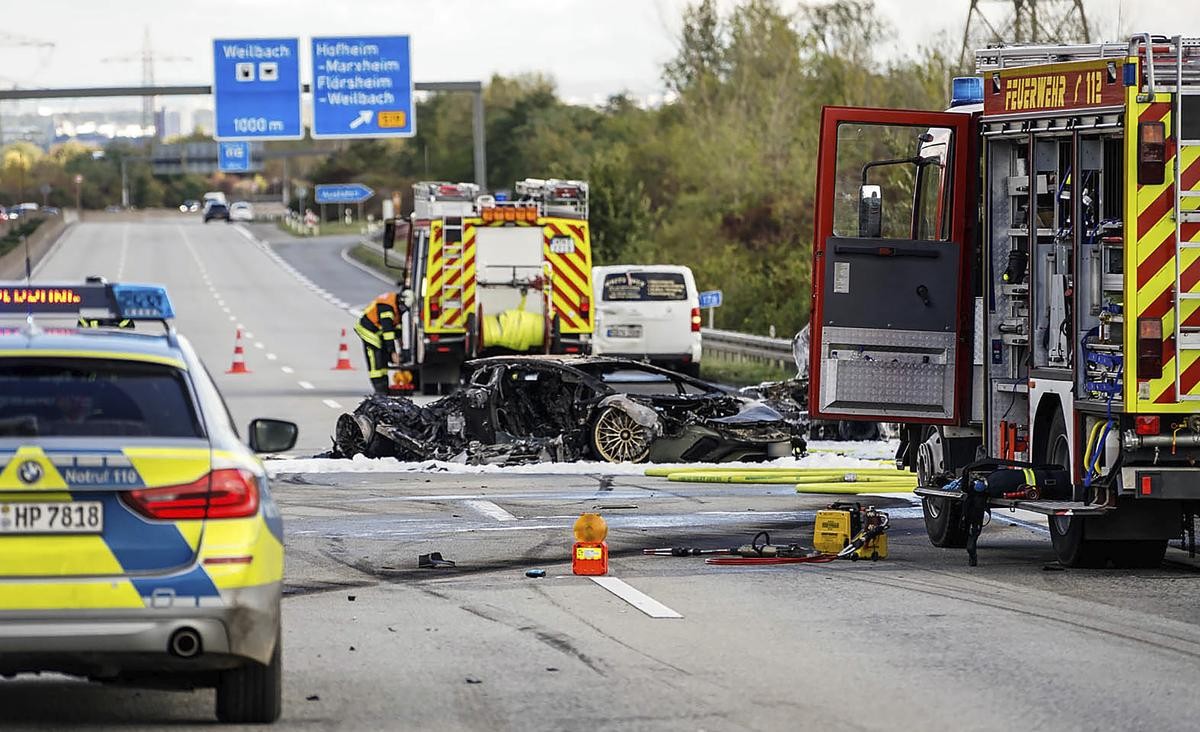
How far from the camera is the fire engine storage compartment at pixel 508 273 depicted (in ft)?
92.6

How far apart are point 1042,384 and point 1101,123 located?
1689 mm

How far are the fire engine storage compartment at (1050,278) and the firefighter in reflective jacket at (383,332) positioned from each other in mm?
17770

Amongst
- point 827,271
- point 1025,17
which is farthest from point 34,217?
point 827,271

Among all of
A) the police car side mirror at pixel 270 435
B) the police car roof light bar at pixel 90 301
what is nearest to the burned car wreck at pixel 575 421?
the police car roof light bar at pixel 90 301

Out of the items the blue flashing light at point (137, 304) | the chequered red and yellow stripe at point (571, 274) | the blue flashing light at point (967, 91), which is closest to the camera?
the blue flashing light at point (137, 304)

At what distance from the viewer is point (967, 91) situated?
1339 centimetres

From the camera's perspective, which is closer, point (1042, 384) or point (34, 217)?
point (1042, 384)

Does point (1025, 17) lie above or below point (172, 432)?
above

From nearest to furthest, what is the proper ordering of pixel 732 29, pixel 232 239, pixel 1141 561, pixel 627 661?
pixel 627 661 < pixel 1141 561 < pixel 732 29 < pixel 232 239

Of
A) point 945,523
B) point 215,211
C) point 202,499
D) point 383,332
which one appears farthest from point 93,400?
point 215,211

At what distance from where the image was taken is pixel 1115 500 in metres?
11.4

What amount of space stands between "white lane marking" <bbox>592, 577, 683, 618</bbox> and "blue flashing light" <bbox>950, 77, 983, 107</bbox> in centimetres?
410

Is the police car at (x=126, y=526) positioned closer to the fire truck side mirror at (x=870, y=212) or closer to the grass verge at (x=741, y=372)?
the fire truck side mirror at (x=870, y=212)

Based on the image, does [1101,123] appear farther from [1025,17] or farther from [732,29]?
[732,29]
